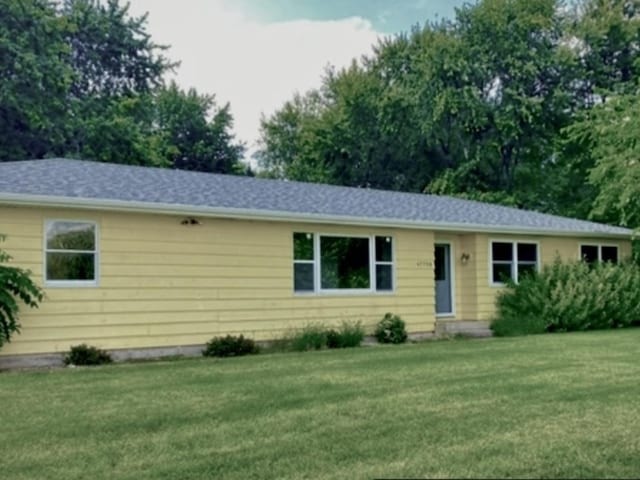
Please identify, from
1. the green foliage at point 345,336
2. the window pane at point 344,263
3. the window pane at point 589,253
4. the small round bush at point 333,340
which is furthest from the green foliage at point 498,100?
the small round bush at point 333,340

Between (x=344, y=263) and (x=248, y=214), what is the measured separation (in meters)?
2.63

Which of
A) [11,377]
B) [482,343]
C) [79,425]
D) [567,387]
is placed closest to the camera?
[79,425]

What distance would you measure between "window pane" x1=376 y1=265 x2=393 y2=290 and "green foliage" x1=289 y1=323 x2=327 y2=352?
2037 mm

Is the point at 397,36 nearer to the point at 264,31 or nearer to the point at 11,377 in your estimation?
the point at 264,31

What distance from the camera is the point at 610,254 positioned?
1862 centimetres

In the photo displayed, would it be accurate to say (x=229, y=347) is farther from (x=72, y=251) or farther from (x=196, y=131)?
(x=196, y=131)

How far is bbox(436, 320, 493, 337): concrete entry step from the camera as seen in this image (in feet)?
50.0

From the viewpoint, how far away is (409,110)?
99.7ft

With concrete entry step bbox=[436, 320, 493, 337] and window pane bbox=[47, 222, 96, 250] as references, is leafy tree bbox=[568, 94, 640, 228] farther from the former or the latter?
window pane bbox=[47, 222, 96, 250]

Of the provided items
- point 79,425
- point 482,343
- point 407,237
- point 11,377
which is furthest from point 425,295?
point 79,425

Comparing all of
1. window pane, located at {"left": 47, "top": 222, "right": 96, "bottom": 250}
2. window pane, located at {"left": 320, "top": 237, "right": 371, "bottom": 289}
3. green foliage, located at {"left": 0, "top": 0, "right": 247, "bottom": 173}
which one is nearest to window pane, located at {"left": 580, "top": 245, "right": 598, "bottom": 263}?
window pane, located at {"left": 320, "top": 237, "right": 371, "bottom": 289}

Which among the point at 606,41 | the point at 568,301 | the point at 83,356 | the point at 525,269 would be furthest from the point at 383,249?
the point at 606,41

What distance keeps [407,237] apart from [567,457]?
34.4 ft

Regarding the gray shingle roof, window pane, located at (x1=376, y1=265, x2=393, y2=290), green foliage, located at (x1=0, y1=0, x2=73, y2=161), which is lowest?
window pane, located at (x1=376, y1=265, x2=393, y2=290)
